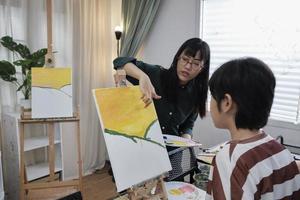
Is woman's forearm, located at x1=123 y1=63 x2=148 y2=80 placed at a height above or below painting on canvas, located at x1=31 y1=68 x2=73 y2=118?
above

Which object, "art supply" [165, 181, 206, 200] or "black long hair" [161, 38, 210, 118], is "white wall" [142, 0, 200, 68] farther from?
"art supply" [165, 181, 206, 200]

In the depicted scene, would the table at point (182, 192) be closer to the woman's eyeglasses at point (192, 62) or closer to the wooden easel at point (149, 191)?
the wooden easel at point (149, 191)

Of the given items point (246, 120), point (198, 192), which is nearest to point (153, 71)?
point (198, 192)

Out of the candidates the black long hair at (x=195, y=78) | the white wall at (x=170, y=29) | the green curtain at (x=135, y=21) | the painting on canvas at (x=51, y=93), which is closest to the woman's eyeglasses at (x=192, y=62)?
the black long hair at (x=195, y=78)

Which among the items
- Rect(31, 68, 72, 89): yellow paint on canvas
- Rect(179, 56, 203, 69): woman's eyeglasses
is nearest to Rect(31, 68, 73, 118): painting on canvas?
Rect(31, 68, 72, 89): yellow paint on canvas

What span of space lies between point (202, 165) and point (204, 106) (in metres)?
0.35

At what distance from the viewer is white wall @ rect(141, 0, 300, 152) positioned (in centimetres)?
262

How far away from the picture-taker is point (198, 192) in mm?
1179

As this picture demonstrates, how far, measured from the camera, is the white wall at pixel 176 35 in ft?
8.61

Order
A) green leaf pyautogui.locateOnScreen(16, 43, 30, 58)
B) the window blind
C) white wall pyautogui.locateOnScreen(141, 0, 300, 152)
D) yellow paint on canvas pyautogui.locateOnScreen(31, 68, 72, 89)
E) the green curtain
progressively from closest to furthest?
yellow paint on canvas pyautogui.locateOnScreen(31, 68, 72, 89) → the window blind → green leaf pyautogui.locateOnScreen(16, 43, 30, 58) → white wall pyautogui.locateOnScreen(141, 0, 300, 152) → the green curtain

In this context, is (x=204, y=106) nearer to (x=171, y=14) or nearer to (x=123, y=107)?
(x=123, y=107)

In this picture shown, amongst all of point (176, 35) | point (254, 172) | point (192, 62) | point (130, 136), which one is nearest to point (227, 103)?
point (254, 172)

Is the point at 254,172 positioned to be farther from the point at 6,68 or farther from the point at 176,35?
the point at 176,35

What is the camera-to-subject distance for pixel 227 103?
0.76 m
